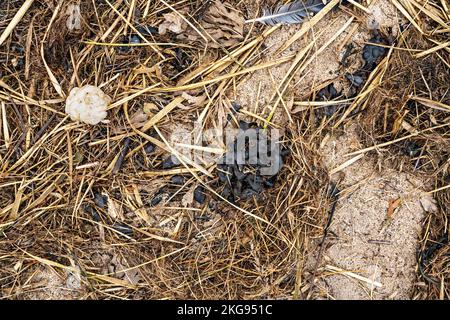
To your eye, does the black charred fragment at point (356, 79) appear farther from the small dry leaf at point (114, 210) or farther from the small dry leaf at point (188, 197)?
the small dry leaf at point (114, 210)

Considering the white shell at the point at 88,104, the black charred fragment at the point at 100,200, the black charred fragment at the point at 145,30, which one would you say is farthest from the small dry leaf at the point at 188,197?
the black charred fragment at the point at 145,30

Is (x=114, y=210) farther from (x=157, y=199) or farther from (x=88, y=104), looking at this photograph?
(x=88, y=104)

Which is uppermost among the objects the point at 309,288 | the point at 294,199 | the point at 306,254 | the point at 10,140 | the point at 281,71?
the point at 281,71

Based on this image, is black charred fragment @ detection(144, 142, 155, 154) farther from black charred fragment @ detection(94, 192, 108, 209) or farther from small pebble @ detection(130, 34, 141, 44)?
small pebble @ detection(130, 34, 141, 44)

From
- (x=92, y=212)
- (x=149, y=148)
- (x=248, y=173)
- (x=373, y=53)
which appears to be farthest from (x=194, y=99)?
(x=373, y=53)

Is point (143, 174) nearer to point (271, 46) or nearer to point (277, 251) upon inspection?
point (277, 251)

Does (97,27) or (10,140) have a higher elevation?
(97,27)

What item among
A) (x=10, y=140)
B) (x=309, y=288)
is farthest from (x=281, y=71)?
(x=10, y=140)
